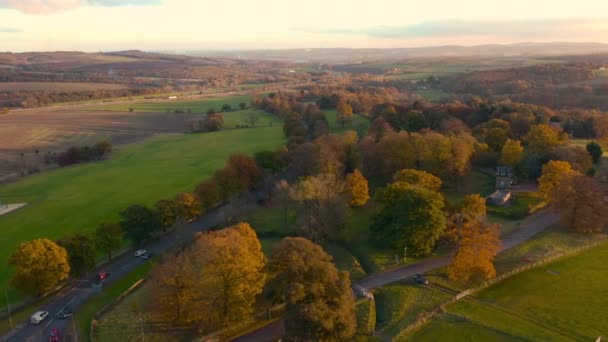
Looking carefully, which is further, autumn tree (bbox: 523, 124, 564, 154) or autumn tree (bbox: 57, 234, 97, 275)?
autumn tree (bbox: 523, 124, 564, 154)

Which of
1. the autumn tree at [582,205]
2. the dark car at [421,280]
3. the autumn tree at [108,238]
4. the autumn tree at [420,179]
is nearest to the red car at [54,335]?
the autumn tree at [108,238]

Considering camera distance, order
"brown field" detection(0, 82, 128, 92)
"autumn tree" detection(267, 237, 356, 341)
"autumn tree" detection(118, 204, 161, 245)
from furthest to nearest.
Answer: "brown field" detection(0, 82, 128, 92) < "autumn tree" detection(118, 204, 161, 245) < "autumn tree" detection(267, 237, 356, 341)

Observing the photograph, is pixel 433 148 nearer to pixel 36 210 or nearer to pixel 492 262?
pixel 492 262

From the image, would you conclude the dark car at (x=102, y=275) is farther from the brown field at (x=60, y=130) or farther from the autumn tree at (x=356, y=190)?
the brown field at (x=60, y=130)

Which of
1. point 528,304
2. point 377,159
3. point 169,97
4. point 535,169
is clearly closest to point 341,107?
point 377,159

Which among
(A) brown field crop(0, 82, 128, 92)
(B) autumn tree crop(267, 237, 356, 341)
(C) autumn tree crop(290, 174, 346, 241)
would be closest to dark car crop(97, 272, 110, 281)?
(B) autumn tree crop(267, 237, 356, 341)

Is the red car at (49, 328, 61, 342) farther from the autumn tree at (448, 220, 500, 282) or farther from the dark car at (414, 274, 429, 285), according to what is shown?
the autumn tree at (448, 220, 500, 282)
